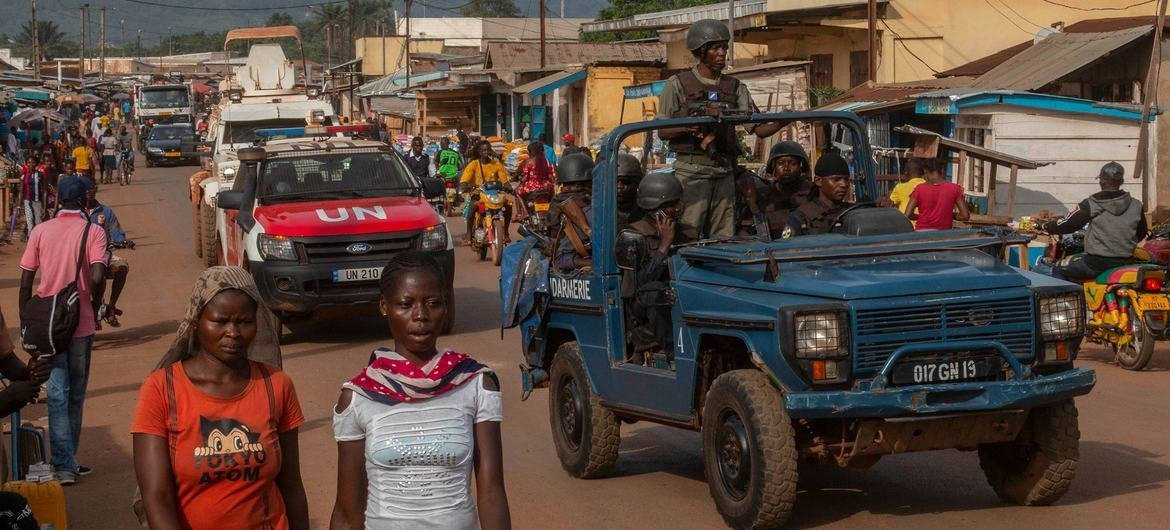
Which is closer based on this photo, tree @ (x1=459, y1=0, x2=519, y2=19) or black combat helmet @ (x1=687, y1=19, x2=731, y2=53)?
black combat helmet @ (x1=687, y1=19, x2=731, y2=53)

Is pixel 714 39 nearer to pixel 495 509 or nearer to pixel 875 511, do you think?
pixel 875 511

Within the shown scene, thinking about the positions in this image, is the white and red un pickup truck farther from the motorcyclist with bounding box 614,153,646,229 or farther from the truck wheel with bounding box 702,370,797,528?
the truck wheel with bounding box 702,370,797,528

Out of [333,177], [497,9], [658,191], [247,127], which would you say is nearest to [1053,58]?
[247,127]

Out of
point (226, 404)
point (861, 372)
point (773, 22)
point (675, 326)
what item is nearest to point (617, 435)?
point (675, 326)

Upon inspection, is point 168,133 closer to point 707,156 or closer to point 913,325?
point 707,156

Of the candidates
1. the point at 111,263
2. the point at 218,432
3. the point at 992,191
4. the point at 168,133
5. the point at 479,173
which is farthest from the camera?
the point at 168,133

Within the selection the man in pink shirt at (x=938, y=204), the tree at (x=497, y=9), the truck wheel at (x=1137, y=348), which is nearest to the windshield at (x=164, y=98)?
the man in pink shirt at (x=938, y=204)

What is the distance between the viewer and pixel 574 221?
9.16 meters

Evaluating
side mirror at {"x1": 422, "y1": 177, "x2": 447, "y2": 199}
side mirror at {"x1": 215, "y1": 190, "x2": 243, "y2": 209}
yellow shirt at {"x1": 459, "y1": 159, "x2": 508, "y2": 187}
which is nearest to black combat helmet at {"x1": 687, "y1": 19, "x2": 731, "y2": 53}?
side mirror at {"x1": 422, "y1": 177, "x2": 447, "y2": 199}

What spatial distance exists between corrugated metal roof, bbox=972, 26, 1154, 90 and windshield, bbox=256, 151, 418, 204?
11.4 m

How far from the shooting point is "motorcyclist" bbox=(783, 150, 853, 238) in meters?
8.20

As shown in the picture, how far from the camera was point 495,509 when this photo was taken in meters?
3.96

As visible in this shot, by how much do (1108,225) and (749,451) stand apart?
6.86 metres

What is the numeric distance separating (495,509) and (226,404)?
906 mm
